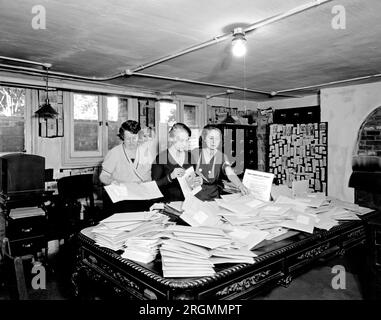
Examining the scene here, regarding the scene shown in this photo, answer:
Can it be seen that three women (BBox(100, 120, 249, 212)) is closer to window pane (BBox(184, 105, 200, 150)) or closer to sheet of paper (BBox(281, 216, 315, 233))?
sheet of paper (BBox(281, 216, 315, 233))

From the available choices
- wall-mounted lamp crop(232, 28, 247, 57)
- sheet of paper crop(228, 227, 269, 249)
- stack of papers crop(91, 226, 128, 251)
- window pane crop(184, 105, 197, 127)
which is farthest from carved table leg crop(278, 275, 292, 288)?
window pane crop(184, 105, 197, 127)

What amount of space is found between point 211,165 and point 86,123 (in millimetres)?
3743

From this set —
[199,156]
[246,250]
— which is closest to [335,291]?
[199,156]

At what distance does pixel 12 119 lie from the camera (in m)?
5.26

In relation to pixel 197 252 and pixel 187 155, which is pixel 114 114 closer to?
pixel 187 155

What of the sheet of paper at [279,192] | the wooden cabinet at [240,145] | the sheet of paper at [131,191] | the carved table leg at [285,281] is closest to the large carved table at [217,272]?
the carved table leg at [285,281]

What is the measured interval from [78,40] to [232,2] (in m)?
1.89

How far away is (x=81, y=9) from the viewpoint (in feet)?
9.00

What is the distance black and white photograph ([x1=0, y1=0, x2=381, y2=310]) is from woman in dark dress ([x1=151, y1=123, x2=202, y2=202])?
15mm

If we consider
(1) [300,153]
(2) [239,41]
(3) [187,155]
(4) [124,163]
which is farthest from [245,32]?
(1) [300,153]

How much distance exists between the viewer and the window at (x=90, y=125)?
5.87 metres

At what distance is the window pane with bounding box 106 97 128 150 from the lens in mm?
6398

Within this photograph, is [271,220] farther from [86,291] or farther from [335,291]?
[335,291]

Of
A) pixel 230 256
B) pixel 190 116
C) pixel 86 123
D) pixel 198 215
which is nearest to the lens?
pixel 230 256
